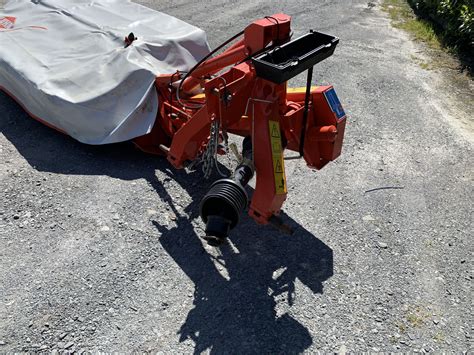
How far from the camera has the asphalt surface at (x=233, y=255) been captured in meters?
2.95

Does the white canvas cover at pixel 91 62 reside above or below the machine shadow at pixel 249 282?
above

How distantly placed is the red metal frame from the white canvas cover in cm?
63

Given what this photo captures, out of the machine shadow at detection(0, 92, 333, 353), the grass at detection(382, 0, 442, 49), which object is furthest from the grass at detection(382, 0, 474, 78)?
the machine shadow at detection(0, 92, 333, 353)

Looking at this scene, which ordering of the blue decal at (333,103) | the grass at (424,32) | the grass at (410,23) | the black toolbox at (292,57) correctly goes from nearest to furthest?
1. the black toolbox at (292,57)
2. the blue decal at (333,103)
3. the grass at (424,32)
4. the grass at (410,23)

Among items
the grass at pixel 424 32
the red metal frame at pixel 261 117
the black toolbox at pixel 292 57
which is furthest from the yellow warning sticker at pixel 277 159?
the grass at pixel 424 32

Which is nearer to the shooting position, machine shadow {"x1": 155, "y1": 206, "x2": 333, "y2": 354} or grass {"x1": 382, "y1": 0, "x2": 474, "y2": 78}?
machine shadow {"x1": 155, "y1": 206, "x2": 333, "y2": 354}

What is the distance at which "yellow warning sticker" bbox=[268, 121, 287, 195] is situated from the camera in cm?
309

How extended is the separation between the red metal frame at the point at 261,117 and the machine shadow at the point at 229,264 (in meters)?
0.46

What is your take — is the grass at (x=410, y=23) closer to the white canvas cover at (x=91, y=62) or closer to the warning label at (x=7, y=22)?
the white canvas cover at (x=91, y=62)

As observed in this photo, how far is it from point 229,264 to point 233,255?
0.33ft

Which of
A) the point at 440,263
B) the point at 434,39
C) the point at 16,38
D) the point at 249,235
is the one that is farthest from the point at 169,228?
the point at 434,39

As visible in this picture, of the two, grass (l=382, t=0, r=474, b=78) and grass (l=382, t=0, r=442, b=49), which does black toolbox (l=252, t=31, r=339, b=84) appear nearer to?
grass (l=382, t=0, r=474, b=78)

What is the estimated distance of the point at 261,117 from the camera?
3.19 m

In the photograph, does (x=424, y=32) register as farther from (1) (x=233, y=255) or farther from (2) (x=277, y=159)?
(1) (x=233, y=255)
